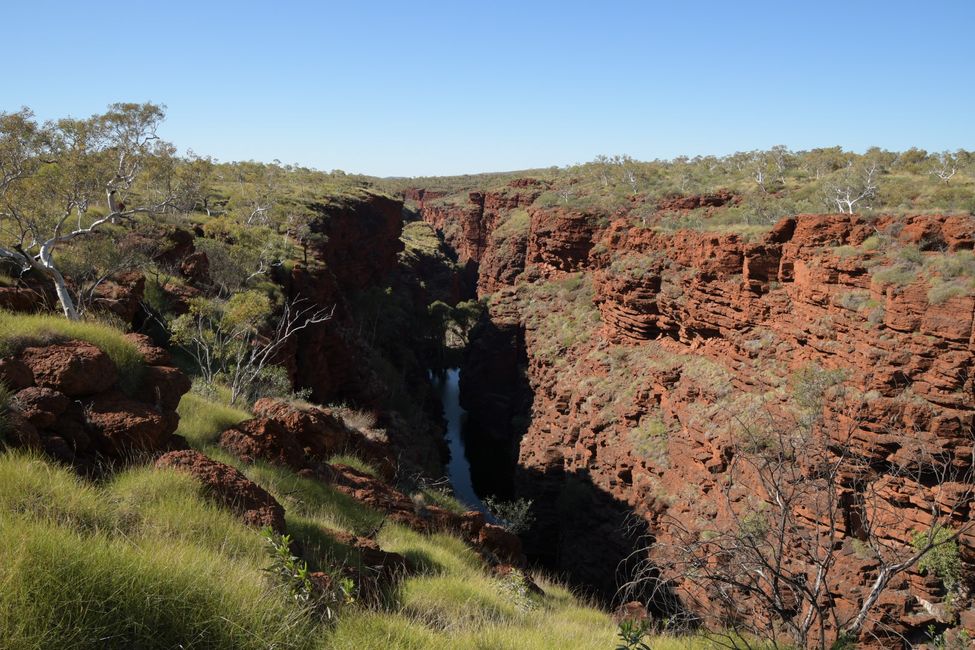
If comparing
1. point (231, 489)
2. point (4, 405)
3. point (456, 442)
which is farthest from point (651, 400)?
point (456, 442)

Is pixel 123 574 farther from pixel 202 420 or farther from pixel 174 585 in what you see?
pixel 202 420

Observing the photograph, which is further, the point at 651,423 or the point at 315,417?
the point at 651,423

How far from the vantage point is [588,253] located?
3259cm

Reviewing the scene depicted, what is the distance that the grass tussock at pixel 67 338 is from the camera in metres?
4.77

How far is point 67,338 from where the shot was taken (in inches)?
203

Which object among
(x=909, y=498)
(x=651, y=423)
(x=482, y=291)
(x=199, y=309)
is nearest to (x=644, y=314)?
(x=651, y=423)

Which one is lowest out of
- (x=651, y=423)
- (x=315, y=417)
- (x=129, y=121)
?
(x=651, y=423)

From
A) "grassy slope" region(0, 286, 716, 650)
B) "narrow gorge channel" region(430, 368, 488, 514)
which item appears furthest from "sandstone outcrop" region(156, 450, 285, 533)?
"narrow gorge channel" region(430, 368, 488, 514)

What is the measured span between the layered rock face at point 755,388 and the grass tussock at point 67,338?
216 inches

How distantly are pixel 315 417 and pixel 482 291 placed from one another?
141ft

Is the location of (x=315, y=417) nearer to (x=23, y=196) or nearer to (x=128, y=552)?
(x=128, y=552)

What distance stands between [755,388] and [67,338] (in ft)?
53.6

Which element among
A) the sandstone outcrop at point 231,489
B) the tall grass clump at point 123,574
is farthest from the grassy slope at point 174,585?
the sandstone outcrop at point 231,489

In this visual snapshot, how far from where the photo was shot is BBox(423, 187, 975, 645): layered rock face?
35.2ft
